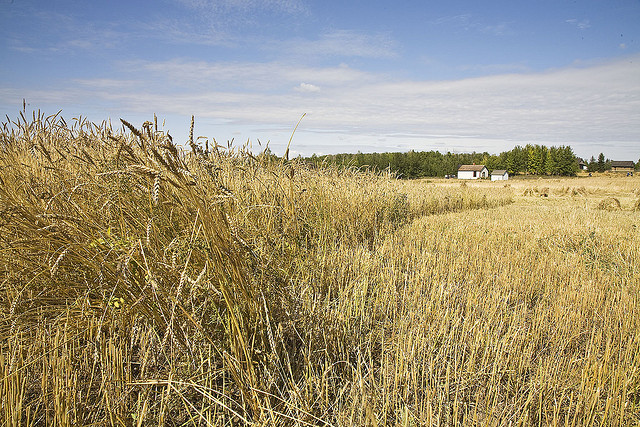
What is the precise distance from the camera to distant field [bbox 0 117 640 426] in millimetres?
1591

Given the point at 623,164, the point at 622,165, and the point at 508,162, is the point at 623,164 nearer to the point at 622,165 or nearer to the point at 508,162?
the point at 622,165

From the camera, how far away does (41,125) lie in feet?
14.5

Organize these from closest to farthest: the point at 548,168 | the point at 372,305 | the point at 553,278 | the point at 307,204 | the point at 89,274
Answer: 1. the point at 89,274
2. the point at 372,305
3. the point at 553,278
4. the point at 307,204
5. the point at 548,168

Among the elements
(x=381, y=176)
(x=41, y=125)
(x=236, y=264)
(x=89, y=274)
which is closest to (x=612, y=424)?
(x=236, y=264)

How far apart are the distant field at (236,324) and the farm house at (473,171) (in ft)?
306

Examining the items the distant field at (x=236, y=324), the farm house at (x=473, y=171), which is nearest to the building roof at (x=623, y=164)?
the farm house at (x=473, y=171)

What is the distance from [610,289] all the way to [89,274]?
534 centimetres

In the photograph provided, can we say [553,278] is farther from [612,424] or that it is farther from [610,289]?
[612,424]

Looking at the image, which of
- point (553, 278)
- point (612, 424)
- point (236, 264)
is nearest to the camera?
point (236, 264)

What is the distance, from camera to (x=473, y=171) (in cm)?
8906

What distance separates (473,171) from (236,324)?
9809 cm

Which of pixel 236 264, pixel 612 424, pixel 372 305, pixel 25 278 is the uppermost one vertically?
pixel 236 264

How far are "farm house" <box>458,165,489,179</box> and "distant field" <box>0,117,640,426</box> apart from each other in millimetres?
93300

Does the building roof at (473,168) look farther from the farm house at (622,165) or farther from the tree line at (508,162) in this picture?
the farm house at (622,165)
